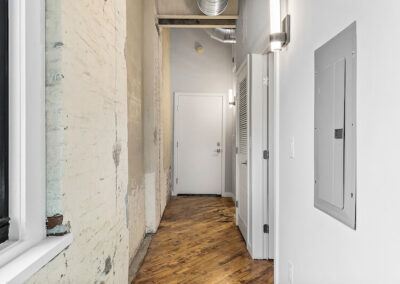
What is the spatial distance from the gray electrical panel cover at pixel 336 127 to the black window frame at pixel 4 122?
1.07m

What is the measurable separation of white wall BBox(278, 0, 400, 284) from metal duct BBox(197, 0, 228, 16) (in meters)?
1.56

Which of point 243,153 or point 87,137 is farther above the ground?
point 87,137

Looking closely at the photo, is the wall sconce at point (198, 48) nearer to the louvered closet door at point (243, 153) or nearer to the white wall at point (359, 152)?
the louvered closet door at point (243, 153)

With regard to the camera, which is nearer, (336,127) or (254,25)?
(336,127)

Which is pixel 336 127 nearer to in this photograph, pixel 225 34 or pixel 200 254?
pixel 200 254

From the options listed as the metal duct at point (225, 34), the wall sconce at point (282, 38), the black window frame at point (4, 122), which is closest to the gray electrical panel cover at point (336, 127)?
the wall sconce at point (282, 38)

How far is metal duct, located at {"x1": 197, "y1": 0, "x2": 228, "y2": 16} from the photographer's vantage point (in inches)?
119

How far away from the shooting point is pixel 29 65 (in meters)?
0.70

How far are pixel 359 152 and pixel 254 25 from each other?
210cm

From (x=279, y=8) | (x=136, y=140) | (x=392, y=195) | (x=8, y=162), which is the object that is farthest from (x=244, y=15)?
(x=8, y=162)

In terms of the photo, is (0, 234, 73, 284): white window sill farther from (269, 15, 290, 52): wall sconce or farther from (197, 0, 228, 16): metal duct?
(197, 0, 228, 16): metal duct

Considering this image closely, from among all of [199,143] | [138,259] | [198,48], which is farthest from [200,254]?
[198,48]

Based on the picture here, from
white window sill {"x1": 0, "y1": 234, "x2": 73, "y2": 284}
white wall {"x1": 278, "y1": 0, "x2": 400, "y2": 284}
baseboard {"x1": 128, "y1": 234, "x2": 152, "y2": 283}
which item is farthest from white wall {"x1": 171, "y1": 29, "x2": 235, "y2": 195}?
white window sill {"x1": 0, "y1": 234, "x2": 73, "y2": 284}

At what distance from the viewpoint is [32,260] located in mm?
633
